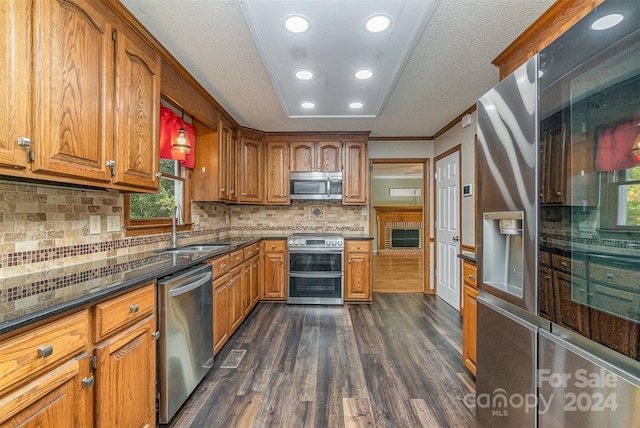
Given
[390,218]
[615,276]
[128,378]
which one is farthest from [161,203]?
[390,218]

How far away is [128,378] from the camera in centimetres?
127

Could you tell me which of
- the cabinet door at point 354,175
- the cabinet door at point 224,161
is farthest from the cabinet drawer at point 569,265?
the cabinet door at point 354,175

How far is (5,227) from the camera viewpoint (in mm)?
1275

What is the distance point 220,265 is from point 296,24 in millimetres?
1869

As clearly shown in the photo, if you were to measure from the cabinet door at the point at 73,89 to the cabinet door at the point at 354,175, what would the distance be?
115 inches

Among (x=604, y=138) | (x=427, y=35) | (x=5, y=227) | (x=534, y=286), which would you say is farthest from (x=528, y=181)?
(x=5, y=227)

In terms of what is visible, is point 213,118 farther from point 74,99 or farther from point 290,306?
point 290,306

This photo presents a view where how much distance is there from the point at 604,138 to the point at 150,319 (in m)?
2.04

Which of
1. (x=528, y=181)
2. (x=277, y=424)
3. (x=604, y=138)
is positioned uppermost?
(x=604, y=138)

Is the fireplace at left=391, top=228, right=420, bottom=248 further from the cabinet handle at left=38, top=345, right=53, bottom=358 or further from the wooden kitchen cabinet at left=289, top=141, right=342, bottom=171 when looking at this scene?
the cabinet handle at left=38, top=345, right=53, bottom=358

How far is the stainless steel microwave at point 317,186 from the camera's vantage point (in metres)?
3.96

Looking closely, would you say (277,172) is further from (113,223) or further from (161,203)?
(113,223)

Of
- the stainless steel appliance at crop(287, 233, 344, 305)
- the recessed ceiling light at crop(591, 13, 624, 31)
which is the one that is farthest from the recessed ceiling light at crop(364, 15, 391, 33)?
the stainless steel appliance at crop(287, 233, 344, 305)

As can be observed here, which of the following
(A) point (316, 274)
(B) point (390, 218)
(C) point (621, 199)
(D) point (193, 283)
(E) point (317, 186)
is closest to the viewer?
(C) point (621, 199)
